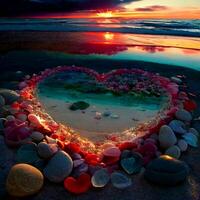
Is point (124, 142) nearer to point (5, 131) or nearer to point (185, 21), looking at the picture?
point (5, 131)

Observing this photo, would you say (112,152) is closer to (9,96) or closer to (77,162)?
(77,162)

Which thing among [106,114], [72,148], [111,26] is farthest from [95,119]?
[111,26]

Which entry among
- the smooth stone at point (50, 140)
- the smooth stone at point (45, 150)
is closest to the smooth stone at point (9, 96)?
the smooth stone at point (50, 140)

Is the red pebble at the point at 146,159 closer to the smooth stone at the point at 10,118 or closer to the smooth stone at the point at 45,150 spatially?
the smooth stone at the point at 45,150

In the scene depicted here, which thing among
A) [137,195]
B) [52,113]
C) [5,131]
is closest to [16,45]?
[52,113]

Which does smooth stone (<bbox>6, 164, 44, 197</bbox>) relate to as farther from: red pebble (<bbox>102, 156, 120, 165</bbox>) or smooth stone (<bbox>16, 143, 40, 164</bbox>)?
red pebble (<bbox>102, 156, 120, 165</bbox>)
